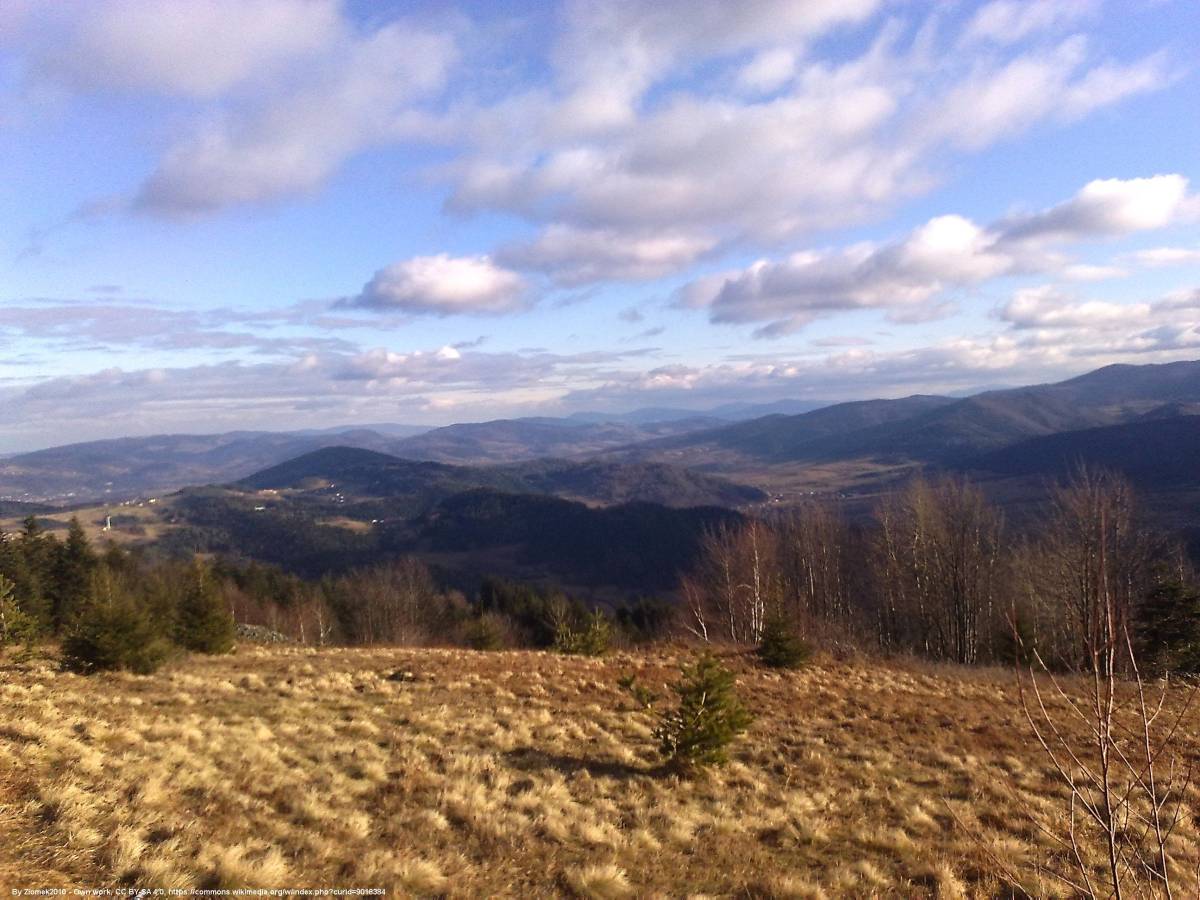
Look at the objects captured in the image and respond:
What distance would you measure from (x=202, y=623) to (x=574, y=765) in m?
16.8

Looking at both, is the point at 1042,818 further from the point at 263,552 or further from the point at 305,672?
the point at 263,552

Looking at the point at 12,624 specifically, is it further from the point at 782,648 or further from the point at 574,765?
the point at 782,648

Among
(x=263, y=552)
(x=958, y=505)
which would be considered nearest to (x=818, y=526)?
(x=958, y=505)

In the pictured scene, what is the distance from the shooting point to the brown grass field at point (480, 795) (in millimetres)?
7141

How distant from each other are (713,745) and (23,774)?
10.2 m

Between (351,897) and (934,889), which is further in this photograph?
(934,889)

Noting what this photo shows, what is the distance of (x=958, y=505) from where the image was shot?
41.8m

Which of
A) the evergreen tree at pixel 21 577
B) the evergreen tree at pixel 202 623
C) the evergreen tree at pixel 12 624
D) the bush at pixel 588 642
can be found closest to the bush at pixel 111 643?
the evergreen tree at pixel 12 624

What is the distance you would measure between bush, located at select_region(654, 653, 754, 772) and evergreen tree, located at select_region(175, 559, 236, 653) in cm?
1755

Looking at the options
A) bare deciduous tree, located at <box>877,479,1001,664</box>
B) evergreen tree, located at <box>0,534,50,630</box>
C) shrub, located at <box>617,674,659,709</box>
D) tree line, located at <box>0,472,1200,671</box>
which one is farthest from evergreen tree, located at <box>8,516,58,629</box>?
bare deciduous tree, located at <box>877,479,1001,664</box>

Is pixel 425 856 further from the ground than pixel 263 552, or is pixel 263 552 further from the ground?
pixel 425 856

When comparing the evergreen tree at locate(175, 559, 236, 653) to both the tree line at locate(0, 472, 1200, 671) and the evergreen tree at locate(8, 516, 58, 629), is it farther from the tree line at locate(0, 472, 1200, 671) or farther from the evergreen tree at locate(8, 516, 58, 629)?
the evergreen tree at locate(8, 516, 58, 629)

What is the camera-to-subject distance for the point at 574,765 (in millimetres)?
11648


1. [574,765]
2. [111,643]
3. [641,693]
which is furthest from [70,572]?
[574,765]
